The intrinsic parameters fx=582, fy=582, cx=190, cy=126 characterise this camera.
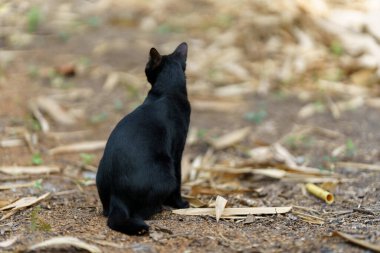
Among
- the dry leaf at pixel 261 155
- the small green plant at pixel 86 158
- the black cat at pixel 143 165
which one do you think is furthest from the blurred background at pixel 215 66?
the black cat at pixel 143 165

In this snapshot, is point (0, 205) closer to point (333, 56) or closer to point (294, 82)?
point (294, 82)

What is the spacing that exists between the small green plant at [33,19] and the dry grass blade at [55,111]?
3.46 metres

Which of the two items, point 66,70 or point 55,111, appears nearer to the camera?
point 55,111

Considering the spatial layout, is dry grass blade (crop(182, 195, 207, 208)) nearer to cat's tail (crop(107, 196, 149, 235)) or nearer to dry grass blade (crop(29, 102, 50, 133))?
cat's tail (crop(107, 196, 149, 235))

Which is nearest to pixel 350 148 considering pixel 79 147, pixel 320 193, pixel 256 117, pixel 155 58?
pixel 256 117

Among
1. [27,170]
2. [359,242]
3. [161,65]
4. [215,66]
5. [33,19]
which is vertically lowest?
[359,242]

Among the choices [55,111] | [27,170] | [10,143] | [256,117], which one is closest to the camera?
[27,170]

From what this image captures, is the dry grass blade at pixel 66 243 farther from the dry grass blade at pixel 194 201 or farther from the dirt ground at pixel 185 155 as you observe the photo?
the dry grass blade at pixel 194 201

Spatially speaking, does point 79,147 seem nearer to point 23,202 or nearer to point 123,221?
point 23,202

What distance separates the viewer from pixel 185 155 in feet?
22.0

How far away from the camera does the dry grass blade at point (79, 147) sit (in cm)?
665

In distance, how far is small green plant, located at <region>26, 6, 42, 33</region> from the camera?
11.3 metres

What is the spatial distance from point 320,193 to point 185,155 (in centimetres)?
197

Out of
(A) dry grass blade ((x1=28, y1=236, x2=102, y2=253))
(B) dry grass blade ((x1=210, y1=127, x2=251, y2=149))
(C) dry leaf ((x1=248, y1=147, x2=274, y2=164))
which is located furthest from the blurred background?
(A) dry grass blade ((x1=28, y1=236, x2=102, y2=253))
